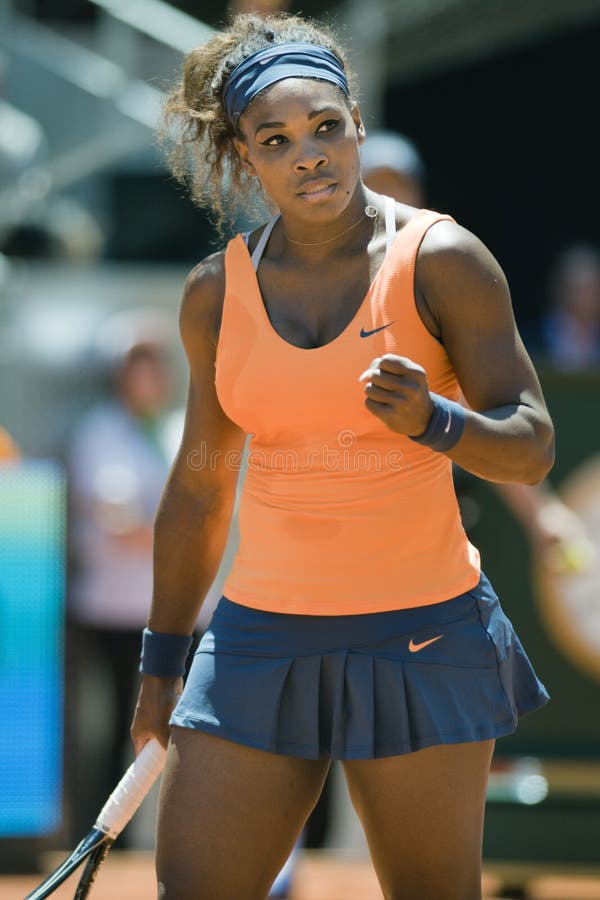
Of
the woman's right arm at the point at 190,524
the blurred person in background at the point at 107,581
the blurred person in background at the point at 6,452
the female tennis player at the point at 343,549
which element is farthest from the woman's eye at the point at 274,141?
the blurred person in background at the point at 6,452

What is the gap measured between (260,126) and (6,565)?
116 inches

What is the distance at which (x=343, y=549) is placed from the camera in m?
2.68

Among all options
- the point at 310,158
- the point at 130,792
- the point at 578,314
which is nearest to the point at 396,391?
the point at 310,158

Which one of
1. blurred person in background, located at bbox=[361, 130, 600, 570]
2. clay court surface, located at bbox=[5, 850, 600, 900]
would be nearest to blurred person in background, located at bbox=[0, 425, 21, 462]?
clay court surface, located at bbox=[5, 850, 600, 900]

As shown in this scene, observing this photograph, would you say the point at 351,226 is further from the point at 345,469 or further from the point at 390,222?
the point at 345,469

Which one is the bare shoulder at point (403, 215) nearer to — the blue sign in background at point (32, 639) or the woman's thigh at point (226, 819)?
the woman's thigh at point (226, 819)

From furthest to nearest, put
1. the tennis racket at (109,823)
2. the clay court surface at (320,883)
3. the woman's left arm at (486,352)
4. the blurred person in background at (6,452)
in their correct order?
the blurred person in background at (6,452) → the clay court surface at (320,883) → the tennis racket at (109,823) → the woman's left arm at (486,352)

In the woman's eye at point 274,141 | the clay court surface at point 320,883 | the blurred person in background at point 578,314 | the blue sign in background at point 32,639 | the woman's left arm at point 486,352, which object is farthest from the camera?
the blurred person in background at point 578,314

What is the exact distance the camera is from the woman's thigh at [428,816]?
2607 millimetres

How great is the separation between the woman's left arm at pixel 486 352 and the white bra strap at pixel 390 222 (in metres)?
0.08

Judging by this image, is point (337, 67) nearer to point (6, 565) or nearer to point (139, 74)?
point (6, 565)

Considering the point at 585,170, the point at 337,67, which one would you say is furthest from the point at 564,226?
the point at 337,67

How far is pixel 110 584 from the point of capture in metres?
5.34

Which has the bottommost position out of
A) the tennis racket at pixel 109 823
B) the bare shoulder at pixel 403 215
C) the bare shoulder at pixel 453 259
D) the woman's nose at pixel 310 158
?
the tennis racket at pixel 109 823
